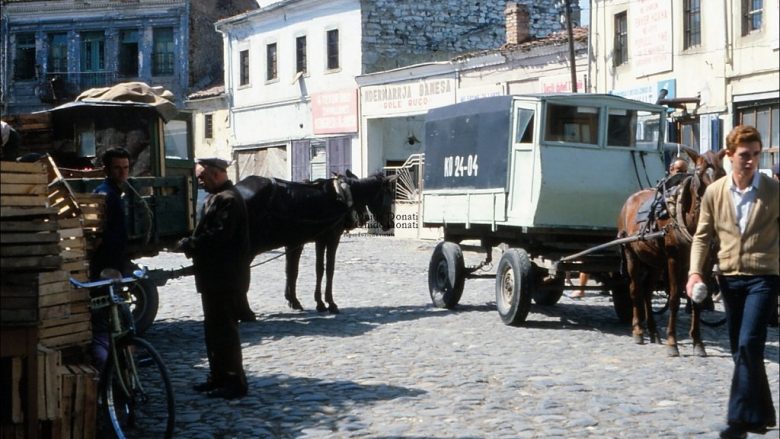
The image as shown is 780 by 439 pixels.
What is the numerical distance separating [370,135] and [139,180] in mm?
25995

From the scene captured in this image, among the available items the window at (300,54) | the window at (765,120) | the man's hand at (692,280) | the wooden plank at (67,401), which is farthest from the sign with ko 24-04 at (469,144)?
the window at (300,54)

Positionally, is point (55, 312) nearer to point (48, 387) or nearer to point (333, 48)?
point (48, 387)

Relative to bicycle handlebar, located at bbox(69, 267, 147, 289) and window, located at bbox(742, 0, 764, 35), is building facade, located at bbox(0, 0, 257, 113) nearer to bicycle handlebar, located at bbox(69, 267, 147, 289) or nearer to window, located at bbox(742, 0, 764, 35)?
window, located at bbox(742, 0, 764, 35)

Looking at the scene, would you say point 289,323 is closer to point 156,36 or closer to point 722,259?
point 722,259

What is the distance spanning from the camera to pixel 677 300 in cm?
1099

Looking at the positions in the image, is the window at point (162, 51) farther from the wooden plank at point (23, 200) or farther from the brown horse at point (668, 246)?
the wooden plank at point (23, 200)

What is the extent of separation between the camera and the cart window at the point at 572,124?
1262 centimetres

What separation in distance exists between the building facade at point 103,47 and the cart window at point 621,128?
3745cm

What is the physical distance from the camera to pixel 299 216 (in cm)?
1441

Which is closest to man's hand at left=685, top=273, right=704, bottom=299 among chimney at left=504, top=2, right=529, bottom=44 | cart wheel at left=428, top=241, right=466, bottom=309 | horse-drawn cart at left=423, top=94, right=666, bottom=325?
horse-drawn cart at left=423, top=94, right=666, bottom=325

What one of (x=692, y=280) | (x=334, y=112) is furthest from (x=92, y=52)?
(x=692, y=280)

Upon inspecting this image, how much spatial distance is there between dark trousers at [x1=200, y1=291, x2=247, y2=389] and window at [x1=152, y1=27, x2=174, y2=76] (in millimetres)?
41786

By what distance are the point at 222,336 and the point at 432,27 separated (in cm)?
3164

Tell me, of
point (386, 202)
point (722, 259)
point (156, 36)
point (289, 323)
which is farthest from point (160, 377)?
point (156, 36)
